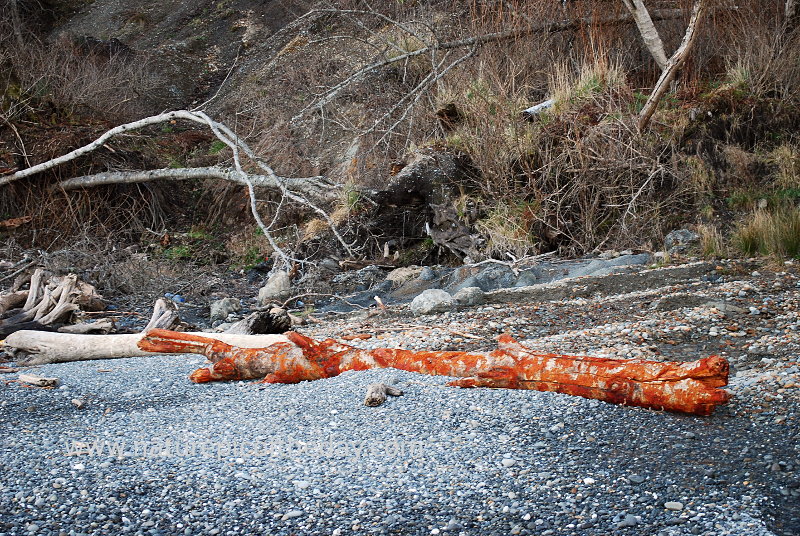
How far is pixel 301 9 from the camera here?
56.5ft

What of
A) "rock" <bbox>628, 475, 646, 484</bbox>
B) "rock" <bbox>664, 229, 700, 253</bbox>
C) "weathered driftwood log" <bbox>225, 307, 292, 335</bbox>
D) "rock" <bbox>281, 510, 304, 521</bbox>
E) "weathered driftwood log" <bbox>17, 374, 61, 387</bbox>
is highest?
"weathered driftwood log" <bbox>17, 374, 61, 387</bbox>

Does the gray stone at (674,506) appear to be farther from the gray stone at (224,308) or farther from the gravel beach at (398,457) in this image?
the gray stone at (224,308)

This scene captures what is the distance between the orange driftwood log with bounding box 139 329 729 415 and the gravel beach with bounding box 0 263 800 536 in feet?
0.27

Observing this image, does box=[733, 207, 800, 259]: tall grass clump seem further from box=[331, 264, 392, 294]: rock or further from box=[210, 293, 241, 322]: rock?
box=[210, 293, 241, 322]: rock

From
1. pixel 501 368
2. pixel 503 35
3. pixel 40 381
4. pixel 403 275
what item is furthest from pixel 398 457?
pixel 503 35

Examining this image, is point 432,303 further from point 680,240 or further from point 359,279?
point 680,240

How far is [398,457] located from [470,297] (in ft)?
11.6

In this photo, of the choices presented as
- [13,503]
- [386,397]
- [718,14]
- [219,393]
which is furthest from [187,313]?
[718,14]

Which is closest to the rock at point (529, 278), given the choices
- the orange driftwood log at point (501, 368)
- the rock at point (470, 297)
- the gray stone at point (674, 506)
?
the rock at point (470, 297)

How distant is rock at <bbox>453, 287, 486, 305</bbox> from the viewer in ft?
20.7

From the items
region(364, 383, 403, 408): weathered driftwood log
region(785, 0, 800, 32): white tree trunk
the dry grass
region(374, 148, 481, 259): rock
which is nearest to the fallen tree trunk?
region(364, 383, 403, 408): weathered driftwood log

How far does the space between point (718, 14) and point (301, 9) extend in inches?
399

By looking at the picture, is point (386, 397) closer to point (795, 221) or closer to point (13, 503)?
point (13, 503)

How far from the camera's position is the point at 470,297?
20.8 ft
